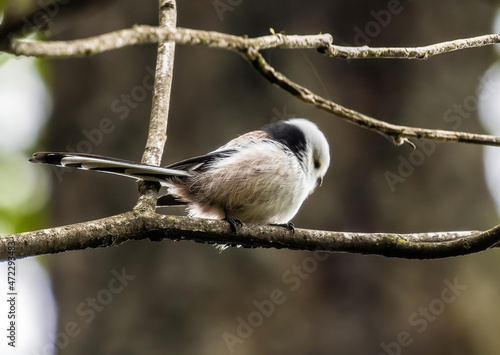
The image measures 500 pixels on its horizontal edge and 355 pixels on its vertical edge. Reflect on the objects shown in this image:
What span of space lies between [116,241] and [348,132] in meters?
3.97

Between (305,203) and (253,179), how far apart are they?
218cm

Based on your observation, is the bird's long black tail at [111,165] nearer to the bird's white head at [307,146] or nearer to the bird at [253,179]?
the bird at [253,179]

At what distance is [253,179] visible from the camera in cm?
308

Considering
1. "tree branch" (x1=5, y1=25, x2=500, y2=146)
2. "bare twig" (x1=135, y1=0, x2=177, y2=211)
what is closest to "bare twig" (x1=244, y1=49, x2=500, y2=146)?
"tree branch" (x1=5, y1=25, x2=500, y2=146)

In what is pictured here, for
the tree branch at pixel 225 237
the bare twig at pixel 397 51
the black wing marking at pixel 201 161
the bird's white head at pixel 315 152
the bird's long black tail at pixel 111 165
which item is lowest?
the tree branch at pixel 225 237

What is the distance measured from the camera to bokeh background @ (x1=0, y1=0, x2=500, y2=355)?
4.66m

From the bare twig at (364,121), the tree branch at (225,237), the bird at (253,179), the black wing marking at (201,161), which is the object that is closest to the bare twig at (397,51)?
the bare twig at (364,121)

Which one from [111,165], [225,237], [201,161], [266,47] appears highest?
[266,47]

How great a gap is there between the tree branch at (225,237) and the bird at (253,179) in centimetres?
76

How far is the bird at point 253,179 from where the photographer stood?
3.07 m

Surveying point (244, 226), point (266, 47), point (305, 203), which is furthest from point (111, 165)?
point (305, 203)

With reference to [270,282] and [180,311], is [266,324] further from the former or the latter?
[180,311]

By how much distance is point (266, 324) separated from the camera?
4648 mm

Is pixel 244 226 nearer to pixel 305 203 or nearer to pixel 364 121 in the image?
pixel 364 121
